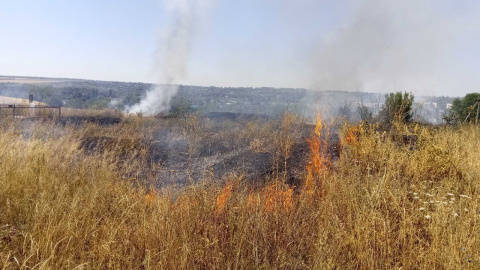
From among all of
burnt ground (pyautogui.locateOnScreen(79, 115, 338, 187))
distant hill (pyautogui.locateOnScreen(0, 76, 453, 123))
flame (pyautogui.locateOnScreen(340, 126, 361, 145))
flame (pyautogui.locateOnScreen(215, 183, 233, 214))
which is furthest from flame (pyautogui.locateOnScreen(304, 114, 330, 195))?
distant hill (pyautogui.locateOnScreen(0, 76, 453, 123))

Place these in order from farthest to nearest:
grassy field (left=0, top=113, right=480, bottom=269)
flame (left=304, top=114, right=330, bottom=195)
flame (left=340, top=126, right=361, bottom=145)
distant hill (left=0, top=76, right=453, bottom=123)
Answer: distant hill (left=0, top=76, right=453, bottom=123), flame (left=340, top=126, right=361, bottom=145), flame (left=304, top=114, right=330, bottom=195), grassy field (left=0, top=113, right=480, bottom=269)

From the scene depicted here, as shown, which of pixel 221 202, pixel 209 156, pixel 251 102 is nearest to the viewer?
pixel 221 202

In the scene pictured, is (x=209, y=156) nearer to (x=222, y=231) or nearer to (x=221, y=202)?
(x=221, y=202)

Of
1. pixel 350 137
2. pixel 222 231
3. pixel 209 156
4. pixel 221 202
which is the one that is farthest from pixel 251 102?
pixel 222 231

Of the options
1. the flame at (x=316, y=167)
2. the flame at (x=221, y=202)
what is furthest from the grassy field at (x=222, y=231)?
the flame at (x=316, y=167)

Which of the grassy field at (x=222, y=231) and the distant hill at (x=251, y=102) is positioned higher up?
the distant hill at (x=251, y=102)

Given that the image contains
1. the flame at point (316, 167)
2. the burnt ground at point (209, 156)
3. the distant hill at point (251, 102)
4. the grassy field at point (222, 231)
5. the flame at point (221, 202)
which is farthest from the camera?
the distant hill at point (251, 102)

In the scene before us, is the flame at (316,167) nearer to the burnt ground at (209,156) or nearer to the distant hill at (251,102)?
the burnt ground at (209,156)

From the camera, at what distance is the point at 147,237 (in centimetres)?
286

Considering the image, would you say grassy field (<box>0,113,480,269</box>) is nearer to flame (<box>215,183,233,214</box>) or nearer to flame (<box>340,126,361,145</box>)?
flame (<box>215,183,233,214</box>)

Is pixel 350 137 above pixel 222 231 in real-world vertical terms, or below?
above

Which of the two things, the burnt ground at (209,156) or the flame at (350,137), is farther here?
the flame at (350,137)

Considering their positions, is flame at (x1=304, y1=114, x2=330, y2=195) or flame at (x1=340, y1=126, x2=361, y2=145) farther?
flame at (x1=340, y1=126, x2=361, y2=145)

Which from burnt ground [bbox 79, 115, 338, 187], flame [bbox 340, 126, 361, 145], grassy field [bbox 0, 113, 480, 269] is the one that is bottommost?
burnt ground [bbox 79, 115, 338, 187]
